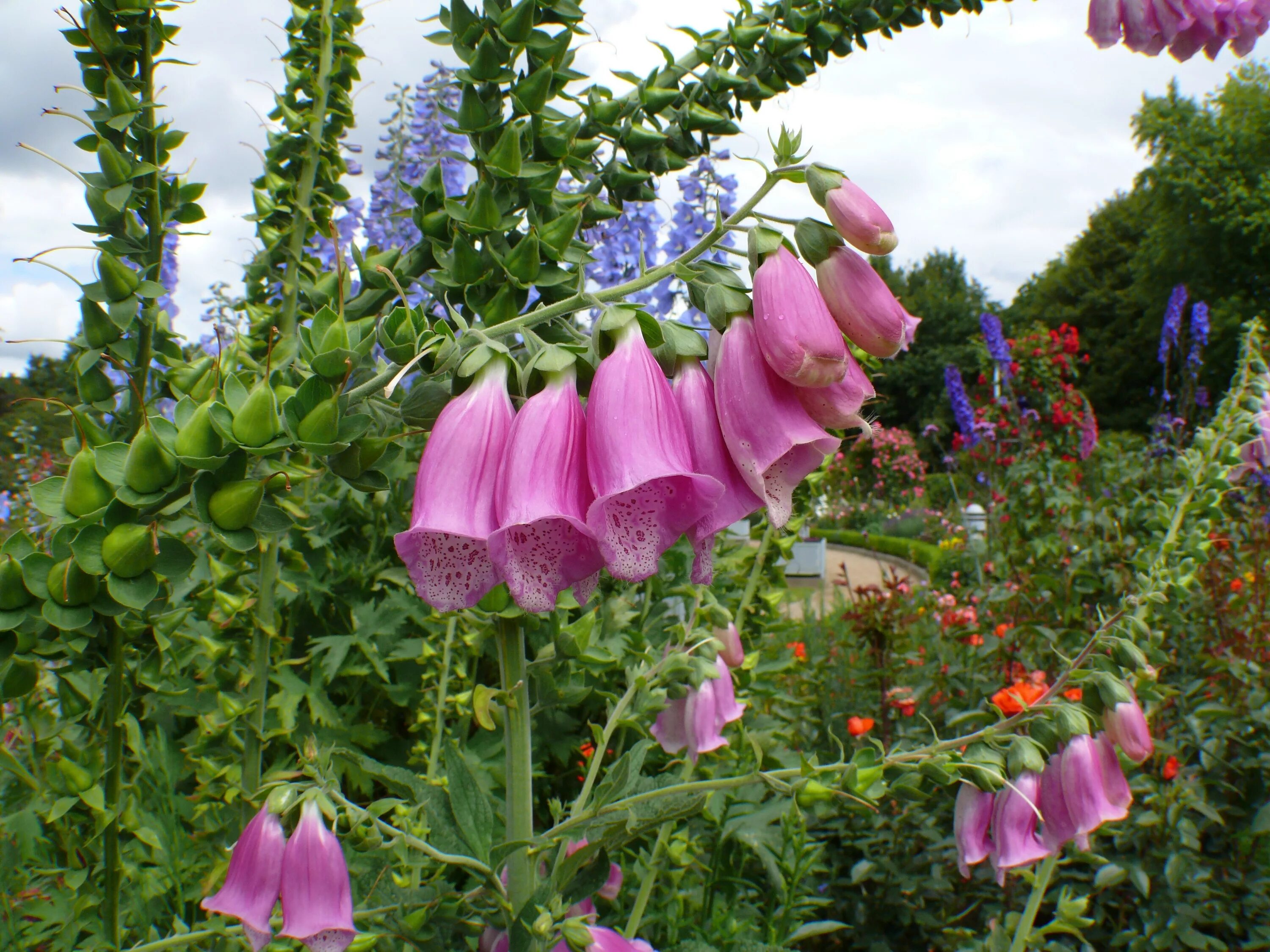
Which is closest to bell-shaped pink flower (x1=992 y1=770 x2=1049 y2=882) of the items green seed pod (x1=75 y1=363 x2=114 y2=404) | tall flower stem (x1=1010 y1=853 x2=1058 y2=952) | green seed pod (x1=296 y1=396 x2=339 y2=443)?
tall flower stem (x1=1010 y1=853 x2=1058 y2=952)

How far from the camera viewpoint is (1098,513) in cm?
310

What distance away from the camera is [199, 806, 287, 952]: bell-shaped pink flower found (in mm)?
881

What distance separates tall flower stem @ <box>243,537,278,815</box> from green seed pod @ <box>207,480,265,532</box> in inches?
26.6

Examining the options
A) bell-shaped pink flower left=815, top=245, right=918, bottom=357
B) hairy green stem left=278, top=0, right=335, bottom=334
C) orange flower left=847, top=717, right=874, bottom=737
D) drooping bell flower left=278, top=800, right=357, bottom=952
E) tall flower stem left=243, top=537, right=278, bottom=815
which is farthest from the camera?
orange flower left=847, top=717, right=874, bottom=737

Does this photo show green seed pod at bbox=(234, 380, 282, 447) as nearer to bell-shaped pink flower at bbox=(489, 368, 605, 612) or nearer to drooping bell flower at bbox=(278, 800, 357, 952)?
bell-shaped pink flower at bbox=(489, 368, 605, 612)

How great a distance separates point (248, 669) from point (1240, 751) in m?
2.57

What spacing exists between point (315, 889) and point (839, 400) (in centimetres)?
78

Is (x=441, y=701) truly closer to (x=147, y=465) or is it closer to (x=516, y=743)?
(x=516, y=743)

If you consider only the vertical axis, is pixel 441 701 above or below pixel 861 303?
below

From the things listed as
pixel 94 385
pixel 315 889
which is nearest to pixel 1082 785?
pixel 315 889

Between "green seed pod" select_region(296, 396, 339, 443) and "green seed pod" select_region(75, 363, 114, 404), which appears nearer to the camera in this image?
"green seed pod" select_region(296, 396, 339, 443)

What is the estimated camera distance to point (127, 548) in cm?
60

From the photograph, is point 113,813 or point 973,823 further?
point 973,823

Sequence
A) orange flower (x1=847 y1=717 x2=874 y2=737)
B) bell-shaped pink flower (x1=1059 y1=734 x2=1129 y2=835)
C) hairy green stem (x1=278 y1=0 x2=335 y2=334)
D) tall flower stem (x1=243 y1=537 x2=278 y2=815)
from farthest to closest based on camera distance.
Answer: orange flower (x1=847 y1=717 x2=874 y2=737)
hairy green stem (x1=278 y1=0 x2=335 y2=334)
tall flower stem (x1=243 y1=537 x2=278 y2=815)
bell-shaped pink flower (x1=1059 y1=734 x2=1129 y2=835)
